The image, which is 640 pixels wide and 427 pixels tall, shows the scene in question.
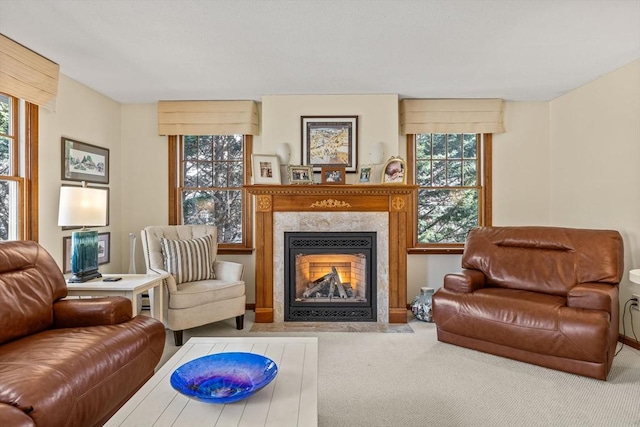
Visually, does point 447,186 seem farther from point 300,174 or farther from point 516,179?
point 300,174

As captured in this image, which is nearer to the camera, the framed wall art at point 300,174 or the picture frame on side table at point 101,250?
the picture frame on side table at point 101,250

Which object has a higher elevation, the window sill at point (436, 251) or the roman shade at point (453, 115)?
the roman shade at point (453, 115)

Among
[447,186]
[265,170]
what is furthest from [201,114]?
[447,186]

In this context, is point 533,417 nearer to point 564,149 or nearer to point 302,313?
point 302,313

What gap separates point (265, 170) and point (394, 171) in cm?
131

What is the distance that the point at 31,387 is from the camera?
1.49 metres

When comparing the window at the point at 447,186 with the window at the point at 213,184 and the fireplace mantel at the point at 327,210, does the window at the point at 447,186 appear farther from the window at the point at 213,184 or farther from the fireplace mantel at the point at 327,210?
the window at the point at 213,184

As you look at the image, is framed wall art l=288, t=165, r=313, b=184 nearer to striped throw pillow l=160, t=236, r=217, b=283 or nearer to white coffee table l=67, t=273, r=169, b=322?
striped throw pillow l=160, t=236, r=217, b=283

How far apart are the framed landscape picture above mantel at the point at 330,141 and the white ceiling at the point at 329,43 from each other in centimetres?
32

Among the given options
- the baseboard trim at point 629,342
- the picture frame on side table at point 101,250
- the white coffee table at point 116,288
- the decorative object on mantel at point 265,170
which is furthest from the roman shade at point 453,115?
the picture frame on side table at point 101,250

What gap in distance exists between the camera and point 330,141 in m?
4.11

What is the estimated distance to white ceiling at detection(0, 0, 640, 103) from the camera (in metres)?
2.36

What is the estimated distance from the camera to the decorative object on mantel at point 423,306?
3.92m

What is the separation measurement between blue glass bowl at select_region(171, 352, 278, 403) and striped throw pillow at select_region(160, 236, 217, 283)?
2011 millimetres
